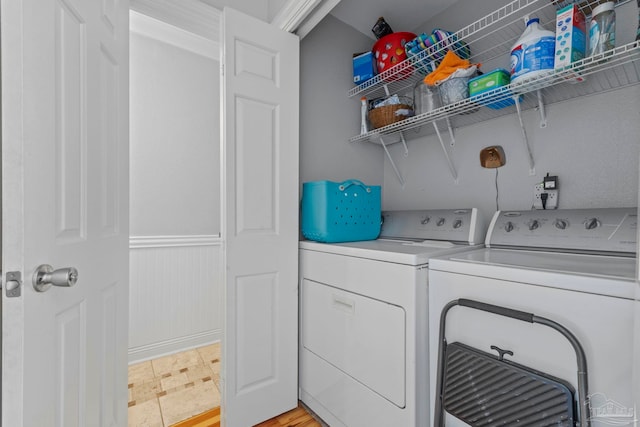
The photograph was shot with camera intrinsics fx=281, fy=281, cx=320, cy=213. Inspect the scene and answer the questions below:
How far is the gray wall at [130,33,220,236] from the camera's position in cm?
225

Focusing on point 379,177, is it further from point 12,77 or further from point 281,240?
point 12,77

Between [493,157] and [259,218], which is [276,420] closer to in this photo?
[259,218]

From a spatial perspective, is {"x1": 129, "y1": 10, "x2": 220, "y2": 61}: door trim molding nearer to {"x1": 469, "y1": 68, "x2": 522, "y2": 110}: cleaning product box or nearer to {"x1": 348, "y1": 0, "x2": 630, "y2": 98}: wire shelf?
{"x1": 348, "y1": 0, "x2": 630, "y2": 98}: wire shelf

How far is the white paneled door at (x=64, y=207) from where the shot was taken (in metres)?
0.60

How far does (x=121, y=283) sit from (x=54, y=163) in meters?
0.64

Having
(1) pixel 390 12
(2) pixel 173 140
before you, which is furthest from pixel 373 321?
(2) pixel 173 140

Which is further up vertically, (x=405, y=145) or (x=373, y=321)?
(x=405, y=145)

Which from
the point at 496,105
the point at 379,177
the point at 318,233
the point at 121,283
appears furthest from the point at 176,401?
the point at 496,105

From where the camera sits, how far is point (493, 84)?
4.27 ft

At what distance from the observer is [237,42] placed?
148 centimetres

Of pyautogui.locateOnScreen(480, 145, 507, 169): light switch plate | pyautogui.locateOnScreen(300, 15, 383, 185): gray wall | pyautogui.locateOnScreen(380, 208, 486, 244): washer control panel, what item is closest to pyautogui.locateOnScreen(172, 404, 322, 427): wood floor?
pyautogui.locateOnScreen(380, 208, 486, 244): washer control panel

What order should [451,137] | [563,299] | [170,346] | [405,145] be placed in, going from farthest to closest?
[170,346]
[405,145]
[451,137]
[563,299]

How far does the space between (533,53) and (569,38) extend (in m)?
0.11

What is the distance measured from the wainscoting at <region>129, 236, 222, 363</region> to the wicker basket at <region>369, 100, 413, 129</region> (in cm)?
141
